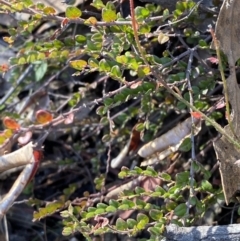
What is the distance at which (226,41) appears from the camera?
1.55m

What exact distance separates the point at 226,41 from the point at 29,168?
29.3 inches

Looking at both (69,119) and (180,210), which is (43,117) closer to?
(69,119)

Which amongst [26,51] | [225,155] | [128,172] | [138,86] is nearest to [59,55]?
[26,51]

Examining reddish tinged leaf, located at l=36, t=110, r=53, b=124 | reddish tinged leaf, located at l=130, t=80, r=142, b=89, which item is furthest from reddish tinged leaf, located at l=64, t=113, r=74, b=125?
reddish tinged leaf, located at l=130, t=80, r=142, b=89

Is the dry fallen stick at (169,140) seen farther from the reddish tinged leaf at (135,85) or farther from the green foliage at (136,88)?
the reddish tinged leaf at (135,85)

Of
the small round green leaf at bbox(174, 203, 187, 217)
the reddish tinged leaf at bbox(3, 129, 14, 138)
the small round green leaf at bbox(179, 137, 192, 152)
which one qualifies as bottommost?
the small round green leaf at bbox(174, 203, 187, 217)

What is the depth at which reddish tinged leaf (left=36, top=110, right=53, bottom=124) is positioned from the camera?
178 cm

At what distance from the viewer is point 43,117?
5.86ft

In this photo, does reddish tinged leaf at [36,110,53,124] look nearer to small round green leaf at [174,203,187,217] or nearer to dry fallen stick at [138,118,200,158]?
dry fallen stick at [138,118,200,158]

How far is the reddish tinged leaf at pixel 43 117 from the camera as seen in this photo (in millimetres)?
1775

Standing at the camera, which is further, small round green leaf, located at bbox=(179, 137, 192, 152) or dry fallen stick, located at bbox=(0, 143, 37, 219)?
dry fallen stick, located at bbox=(0, 143, 37, 219)

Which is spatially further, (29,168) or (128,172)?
(29,168)

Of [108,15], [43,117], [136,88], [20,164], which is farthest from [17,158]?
[108,15]

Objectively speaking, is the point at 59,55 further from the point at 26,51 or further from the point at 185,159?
the point at 185,159
